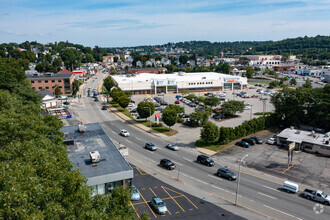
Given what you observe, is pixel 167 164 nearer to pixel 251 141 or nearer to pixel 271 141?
pixel 251 141

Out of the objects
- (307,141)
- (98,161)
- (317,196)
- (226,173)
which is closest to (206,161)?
(226,173)

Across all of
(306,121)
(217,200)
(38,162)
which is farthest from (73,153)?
(306,121)

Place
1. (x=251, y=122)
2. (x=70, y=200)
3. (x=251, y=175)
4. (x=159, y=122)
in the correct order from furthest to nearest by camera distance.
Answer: (x=159, y=122), (x=251, y=122), (x=251, y=175), (x=70, y=200)

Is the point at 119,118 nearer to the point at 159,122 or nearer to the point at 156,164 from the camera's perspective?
the point at 159,122

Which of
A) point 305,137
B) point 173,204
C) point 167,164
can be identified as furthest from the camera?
point 305,137

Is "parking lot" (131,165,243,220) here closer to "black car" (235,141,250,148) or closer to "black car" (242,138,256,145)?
"black car" (235,141,250,148)

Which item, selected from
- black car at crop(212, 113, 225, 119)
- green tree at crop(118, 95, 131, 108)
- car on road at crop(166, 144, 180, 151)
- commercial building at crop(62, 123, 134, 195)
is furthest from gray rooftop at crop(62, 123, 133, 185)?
black car at crop(212, 113, 225, 119)
